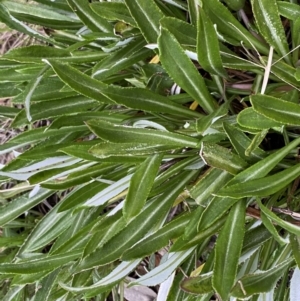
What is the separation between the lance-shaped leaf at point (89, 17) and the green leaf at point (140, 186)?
29cm

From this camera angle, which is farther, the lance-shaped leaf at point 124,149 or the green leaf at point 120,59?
the green leaf at point 120,59

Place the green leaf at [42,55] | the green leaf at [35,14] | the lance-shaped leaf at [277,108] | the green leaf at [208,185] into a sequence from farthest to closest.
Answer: the green leaf at [35,14] → the green leaf at [42,55] → the green leaf at [208,185] → the lance-shaped leaf at [277,108]

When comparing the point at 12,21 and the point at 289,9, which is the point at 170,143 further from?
the point at 12,21

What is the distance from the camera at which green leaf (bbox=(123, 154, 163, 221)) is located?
0.73m

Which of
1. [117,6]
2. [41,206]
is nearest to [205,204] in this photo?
[117,6]

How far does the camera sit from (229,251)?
2.35 ft

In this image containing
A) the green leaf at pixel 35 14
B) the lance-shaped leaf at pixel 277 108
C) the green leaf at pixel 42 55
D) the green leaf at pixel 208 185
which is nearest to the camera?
the lance-shaped leaf at pixel 277 108

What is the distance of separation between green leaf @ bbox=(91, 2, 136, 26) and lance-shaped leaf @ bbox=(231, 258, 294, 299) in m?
0.45

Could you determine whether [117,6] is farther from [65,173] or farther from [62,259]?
[62,259]

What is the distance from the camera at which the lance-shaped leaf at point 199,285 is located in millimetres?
725

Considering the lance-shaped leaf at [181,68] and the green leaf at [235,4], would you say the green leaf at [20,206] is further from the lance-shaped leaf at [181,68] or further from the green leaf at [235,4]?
the green leaf at [235,4]

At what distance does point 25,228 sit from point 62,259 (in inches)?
18.8

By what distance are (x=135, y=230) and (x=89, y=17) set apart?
39cm

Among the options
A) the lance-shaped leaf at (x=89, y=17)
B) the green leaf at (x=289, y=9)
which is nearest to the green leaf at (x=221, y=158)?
the green leaf at (x=289, y=9)
